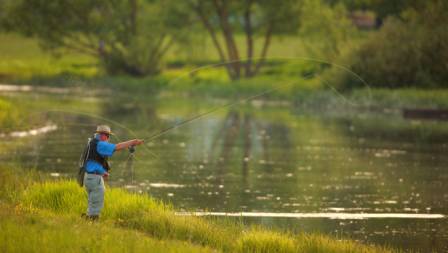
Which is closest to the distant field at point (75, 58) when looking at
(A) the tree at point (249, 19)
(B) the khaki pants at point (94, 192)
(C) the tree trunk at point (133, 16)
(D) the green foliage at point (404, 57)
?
(A) the tree at point (249, 19)

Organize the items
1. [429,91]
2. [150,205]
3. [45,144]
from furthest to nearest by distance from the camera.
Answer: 1. [429,91]
2. [45,144]
3. [150,205]

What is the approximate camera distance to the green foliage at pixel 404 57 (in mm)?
49250

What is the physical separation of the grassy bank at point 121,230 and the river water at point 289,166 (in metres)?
1.44

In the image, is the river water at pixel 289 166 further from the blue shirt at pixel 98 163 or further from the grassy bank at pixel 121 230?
the blue shirt at pixel 98 163

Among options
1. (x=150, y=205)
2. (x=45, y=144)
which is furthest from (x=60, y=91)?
(x=150, y=205)

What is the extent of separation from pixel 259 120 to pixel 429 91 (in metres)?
7.46

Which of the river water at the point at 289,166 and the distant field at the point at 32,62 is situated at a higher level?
the distant field at the point at 32,62

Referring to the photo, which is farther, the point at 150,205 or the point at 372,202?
the point at 372,202

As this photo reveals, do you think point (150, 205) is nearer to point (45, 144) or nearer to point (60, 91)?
point (45, 144)

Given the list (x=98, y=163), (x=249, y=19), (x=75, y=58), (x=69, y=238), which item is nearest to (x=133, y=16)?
(x=249, y=19)

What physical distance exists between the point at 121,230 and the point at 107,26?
5980 cm

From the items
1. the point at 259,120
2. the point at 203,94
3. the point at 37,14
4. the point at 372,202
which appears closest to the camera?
the point at 372,202

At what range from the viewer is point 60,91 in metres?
62.2

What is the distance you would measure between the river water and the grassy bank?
144cm
